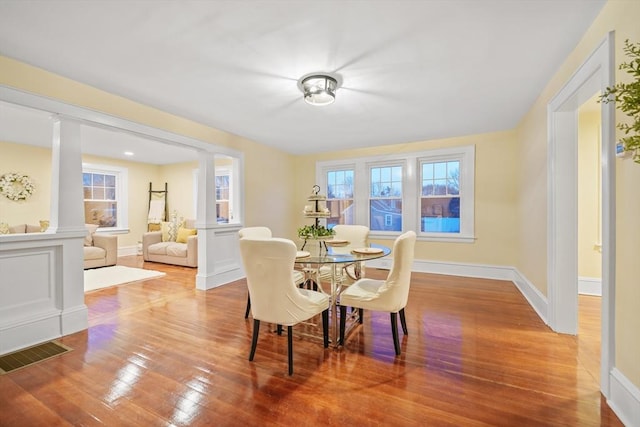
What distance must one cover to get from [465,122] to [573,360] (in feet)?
10.1

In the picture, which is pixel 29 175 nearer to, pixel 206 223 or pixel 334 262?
pixel 206 223

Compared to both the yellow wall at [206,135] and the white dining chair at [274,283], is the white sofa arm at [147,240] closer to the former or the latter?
the yellow wall at [206,135]

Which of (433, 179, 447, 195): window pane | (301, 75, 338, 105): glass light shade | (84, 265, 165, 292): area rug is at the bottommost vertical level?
(84, 265, 165, 292): area rug

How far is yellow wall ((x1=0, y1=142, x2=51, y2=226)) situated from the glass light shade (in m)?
5.99

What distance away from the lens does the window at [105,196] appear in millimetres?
6555

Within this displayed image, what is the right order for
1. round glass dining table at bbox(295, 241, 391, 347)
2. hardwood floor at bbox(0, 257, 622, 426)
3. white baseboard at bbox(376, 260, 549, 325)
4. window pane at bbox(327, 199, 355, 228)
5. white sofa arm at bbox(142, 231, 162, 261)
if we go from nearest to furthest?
hardwood floor at bbox(0, 257, 622, 426)
round glass dining table at bbox(295, 241, 391, 347)
white baseboard at bbox(376, 260, 549, 325)
window pane at bbox(327, 199, 355, 228)
white sofa arm at bbox(142, 231, 162, 261)

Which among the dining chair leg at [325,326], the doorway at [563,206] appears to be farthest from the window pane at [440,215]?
the dining chair leg at [325,326]

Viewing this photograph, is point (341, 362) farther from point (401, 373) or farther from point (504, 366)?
point (504, 366)

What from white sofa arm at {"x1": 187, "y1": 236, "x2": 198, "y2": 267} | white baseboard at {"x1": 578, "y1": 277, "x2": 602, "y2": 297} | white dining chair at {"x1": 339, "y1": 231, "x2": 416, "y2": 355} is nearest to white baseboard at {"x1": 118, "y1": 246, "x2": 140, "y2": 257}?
white sofa arm at {"x1": 187, "y1": 236, "x2": 198, "y2": 267}

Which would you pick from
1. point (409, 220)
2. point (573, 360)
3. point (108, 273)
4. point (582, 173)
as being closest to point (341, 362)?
point (573, 360)

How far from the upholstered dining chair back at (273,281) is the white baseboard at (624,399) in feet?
6.09

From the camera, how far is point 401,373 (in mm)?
1987

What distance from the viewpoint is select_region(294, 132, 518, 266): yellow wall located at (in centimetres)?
445

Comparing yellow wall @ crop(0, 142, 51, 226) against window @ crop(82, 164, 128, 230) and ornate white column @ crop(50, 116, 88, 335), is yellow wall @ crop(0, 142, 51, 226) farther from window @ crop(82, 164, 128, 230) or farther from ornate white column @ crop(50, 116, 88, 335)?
ornate white column @ crop(50, 116, 88, 335)
